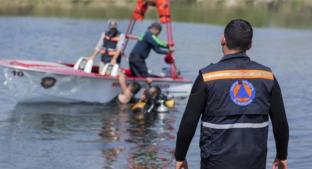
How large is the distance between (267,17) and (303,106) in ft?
107

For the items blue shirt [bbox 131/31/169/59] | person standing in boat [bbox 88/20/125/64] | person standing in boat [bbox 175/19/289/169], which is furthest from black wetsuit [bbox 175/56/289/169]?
person standing in boat [bbox 88/20/125/64]

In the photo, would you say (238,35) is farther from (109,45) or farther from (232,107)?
(109,45)

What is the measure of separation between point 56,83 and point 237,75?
11.0 meters

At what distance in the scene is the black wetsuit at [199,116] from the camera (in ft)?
15.9

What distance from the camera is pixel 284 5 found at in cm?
5609

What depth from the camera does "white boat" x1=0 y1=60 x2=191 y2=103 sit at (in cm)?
1515

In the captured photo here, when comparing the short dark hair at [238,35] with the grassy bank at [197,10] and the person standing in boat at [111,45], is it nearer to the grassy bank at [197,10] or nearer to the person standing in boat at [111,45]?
the person standing in boat at [111,45]

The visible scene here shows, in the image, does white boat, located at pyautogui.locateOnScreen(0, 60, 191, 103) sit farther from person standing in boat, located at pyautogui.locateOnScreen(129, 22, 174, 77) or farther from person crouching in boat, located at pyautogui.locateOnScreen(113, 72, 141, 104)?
person standing in boat, located at pyautogui.locateOnScreen(129, 22, 174, 77)

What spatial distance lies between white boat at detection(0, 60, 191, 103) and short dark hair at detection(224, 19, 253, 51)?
1040cm

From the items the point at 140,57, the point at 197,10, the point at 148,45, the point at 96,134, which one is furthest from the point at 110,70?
the point at 197,10

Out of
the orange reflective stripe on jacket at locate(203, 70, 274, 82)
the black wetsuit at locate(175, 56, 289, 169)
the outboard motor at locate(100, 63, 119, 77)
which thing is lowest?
the outboard motor at locate(100, 63, 119, 77)

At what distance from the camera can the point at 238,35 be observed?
4902 millimetres

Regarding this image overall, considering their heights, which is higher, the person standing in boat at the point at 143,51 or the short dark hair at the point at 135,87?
the person standing in boat at the point at 143,51

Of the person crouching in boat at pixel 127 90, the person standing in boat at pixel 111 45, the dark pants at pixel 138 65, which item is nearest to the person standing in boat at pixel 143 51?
the dark pants at pixel 138 65
